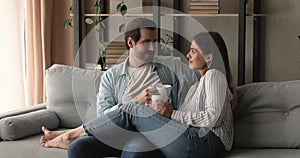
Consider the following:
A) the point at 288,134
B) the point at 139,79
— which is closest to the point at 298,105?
the point at 288,134

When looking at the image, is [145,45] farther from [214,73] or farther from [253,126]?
[253,126]

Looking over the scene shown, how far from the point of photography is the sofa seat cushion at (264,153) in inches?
103

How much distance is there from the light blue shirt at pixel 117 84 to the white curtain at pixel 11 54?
1.34 metres

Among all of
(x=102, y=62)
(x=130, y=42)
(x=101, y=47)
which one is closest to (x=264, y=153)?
(x=130, y=42)

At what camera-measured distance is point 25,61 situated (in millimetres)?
4254

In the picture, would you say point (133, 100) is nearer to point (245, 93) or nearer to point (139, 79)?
point (139, 79)

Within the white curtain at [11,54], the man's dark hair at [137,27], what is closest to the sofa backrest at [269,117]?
the man's dark hair at [137,27]

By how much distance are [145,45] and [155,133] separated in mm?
561

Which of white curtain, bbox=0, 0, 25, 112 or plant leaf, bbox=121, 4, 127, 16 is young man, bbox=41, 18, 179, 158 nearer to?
plant leaf, bbox=121, 4, 127, 16

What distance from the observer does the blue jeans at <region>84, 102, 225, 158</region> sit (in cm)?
258

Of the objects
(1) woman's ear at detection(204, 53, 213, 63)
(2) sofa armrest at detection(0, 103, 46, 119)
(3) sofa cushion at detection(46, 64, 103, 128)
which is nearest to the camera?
(1) woman's ear at detection(204, 53, 213, 63)

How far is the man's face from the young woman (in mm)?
272

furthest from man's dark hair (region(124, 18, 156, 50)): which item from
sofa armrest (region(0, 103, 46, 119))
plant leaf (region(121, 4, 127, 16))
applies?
plant leaf (region(121, 4, 127, 16))

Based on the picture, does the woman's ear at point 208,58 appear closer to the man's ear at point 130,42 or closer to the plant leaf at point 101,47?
the man's ear at point 130,42
